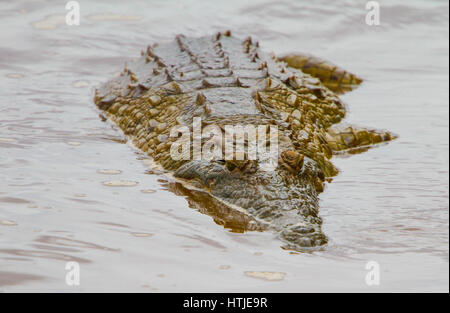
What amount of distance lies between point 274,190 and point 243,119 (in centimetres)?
121

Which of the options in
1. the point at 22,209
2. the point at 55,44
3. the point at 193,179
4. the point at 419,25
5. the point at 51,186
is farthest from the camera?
the point at 419,25

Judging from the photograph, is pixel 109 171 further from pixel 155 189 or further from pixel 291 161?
pixel 291 161

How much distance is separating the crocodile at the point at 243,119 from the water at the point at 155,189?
19cm

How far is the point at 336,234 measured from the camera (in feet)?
15.6

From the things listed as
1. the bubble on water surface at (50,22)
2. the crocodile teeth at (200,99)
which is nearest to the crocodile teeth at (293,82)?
the crocodile teeth at (200,99)

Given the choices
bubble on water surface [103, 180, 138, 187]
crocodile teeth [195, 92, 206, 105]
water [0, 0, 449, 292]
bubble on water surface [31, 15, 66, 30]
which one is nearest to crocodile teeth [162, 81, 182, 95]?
crocodile teeth [195, 92, 206, 105]

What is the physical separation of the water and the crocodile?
0.19 metres

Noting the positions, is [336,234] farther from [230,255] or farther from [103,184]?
[103,184]

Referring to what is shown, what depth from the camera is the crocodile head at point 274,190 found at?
182 inches

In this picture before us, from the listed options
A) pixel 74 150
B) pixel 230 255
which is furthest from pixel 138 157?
pixel 230 255

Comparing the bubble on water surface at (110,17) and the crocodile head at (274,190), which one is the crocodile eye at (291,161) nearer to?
the crocodile head at (274,190)

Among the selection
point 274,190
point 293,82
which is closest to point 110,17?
point 293,82

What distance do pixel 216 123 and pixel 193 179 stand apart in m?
0.66

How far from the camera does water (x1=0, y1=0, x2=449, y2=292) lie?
13.2 ft
